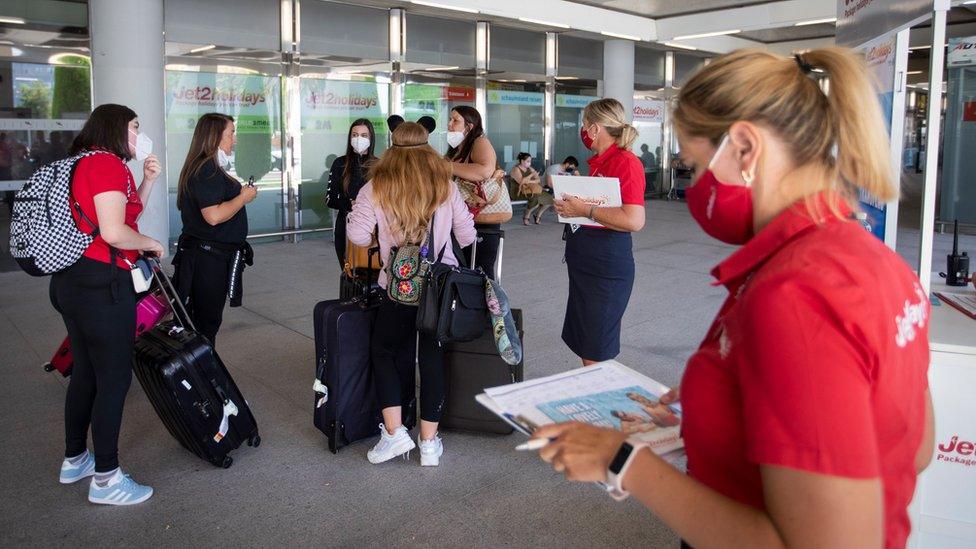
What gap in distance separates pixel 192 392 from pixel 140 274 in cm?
62

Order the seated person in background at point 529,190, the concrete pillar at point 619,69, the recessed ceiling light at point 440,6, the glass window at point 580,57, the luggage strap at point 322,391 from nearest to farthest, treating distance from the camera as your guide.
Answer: the luggage strap at point 322,391 → the recessed ceiling light at point 440,6 → the seated person in background at point 529,190 → the glass window at point 580,57 → the concrete pillar at point 619,69

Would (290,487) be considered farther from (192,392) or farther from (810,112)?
(810,112)

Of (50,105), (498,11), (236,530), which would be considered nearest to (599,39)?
(498,11)

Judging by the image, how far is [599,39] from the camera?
1669cm

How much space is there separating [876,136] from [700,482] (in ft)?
1.89

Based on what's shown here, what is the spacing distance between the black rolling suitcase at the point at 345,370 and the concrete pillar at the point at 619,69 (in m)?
13.6

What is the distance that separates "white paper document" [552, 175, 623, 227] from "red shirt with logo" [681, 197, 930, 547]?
2545mm

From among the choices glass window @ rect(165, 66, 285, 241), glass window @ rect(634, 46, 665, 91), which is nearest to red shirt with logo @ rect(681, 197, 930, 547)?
glass window @ rect(165, 66, 285, 241)

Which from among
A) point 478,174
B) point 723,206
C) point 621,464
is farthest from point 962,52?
point 621,464

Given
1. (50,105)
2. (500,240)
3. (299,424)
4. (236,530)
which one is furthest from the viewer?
(50,105)

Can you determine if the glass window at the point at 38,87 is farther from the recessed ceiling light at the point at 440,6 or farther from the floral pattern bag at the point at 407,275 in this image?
the floral pattern bag at the point at 407,275

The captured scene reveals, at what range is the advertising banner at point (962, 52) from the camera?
42.2 ft

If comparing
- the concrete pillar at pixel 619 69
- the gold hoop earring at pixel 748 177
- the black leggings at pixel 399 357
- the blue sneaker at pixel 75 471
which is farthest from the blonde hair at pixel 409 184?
the concrete pillar at pixel 619 69

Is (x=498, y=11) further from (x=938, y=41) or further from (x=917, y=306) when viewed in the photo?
(x=917, y=306)
